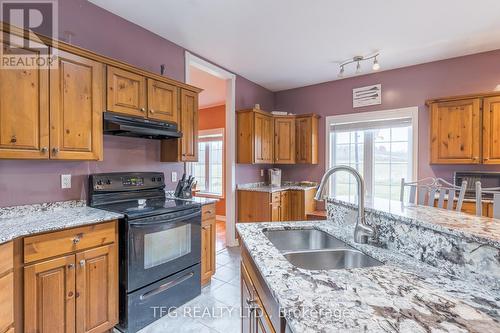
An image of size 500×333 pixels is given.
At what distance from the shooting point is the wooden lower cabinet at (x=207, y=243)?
2570mm

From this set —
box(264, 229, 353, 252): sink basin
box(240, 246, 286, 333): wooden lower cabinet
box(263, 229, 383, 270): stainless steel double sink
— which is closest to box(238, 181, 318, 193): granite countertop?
box(264, 229, 353, 252): sink basin

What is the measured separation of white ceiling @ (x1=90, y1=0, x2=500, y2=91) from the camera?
2.27 meters

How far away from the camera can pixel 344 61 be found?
3521mm

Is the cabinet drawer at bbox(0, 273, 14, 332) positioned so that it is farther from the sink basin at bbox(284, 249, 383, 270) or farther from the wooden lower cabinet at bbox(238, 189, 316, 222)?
the wooden lower cabinet at bbox(238, 189, 316, 222)

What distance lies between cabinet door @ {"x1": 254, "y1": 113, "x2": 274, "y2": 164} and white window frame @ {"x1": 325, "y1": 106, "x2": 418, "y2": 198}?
1.05m

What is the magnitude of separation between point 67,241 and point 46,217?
323mm

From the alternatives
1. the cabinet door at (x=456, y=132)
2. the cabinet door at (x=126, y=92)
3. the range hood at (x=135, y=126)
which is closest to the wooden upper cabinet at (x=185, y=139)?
the range hood at (x=135, y=126)

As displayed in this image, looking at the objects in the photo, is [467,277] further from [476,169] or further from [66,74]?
[476,169]

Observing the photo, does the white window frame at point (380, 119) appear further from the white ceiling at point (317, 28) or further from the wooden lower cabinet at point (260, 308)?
the wooden lower cabinet at point (260, 308)

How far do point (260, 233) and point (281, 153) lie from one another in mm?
3230

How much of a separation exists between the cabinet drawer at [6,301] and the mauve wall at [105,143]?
2.25ft

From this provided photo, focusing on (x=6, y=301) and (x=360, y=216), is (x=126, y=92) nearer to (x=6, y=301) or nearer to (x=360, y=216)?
(x=6, y=301)

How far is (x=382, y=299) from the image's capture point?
73cm

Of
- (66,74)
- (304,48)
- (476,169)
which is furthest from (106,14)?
(476,169)
